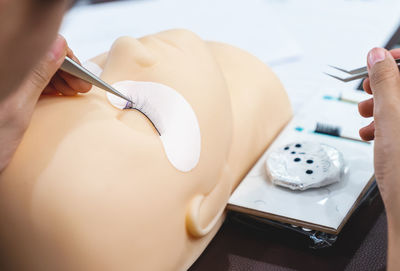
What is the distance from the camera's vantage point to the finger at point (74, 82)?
0.57 m

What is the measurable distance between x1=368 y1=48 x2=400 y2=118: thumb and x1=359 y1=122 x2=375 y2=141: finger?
167 mm

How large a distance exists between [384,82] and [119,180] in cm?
33

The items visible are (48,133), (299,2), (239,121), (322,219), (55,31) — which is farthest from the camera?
(299,2)

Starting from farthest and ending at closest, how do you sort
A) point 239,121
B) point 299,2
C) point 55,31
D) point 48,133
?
point 299,2 → point 239,121 → point 48,133 → point 55,31

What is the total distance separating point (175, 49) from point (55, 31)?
376 mm

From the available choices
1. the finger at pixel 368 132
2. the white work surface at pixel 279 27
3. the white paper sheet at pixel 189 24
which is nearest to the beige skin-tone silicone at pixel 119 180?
the finger at pixel 368 132

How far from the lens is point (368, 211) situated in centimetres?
74

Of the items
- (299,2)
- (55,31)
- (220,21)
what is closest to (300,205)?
(55,31)

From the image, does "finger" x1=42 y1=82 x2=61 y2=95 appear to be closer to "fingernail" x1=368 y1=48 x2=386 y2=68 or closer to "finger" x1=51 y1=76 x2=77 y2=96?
"finger" x1=51 y1=76 x2=77 y2=96

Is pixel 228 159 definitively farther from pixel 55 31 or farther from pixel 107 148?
pixel 55 31

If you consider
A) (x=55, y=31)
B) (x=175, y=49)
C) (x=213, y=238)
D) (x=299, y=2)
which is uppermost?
(x=55, y=31)

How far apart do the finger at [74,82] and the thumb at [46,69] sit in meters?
0.03

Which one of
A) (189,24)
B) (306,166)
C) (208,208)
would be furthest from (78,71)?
(189,24)

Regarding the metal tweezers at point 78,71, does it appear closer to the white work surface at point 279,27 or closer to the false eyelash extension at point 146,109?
the false eyelash extension at point 146,109
